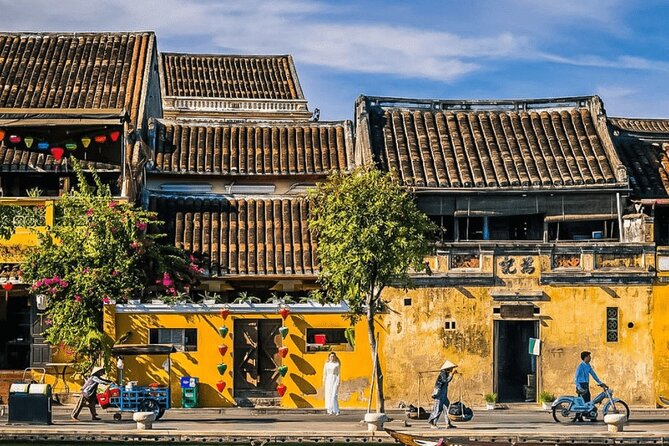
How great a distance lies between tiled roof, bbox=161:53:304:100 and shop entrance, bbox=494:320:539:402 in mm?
21508

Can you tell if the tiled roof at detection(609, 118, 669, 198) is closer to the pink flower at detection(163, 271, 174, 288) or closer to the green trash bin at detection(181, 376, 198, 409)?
the pink flower at detection(163, 271, 174, 288)

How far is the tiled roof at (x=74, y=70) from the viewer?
4091cm

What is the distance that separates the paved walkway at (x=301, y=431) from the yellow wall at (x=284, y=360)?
255 centimetres

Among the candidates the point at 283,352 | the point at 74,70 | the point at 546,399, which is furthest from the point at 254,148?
the point at 546,399

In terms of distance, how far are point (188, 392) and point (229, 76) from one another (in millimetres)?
24606

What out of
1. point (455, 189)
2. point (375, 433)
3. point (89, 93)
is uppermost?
point (89, 93)

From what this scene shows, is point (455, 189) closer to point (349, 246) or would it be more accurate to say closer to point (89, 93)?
point (349, 246)

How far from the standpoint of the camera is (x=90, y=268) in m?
32.9

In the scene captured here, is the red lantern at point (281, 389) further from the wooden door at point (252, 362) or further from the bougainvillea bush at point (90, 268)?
the bougainvillea bush at point (90, 268)

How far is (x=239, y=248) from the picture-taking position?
118ft

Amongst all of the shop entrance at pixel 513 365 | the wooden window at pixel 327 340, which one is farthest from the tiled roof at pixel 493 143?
the wooden window at pixel 327 340

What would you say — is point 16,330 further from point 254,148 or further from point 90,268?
point 254,148

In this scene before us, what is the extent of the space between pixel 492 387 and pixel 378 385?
187 inches

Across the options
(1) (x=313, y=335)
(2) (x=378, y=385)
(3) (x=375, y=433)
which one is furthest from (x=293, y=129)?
(3) (x=375, y=433)
